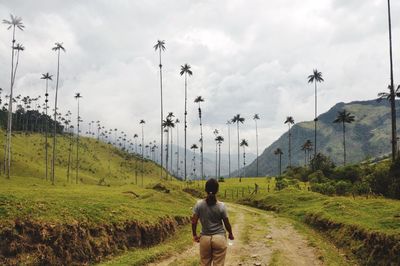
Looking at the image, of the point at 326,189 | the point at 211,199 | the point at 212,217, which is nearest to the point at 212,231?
the point at 212,217

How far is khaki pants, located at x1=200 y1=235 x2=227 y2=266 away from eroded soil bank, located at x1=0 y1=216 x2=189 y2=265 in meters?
7.88

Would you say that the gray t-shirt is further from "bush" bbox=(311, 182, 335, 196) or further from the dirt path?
"bush" bbox=(311, 182, 335, 196)

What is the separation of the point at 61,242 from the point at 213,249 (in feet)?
28.1

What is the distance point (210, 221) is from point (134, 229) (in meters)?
11.7

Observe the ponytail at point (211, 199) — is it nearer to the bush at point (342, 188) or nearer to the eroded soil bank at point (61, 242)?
the eroded soil bank at point (61, 242)

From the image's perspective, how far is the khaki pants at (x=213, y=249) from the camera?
995cm

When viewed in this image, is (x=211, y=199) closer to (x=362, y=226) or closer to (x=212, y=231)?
(x=212, y=231)

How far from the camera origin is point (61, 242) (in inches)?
615

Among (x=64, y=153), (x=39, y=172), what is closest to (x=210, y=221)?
(x=39, y=172)

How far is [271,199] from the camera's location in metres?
52.2

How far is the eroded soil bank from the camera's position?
14.2m

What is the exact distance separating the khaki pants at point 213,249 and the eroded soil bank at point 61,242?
7.88 m

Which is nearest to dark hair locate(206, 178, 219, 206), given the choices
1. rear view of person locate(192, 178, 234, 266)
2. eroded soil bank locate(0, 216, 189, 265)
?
rear view of person locate(192, 178, 234, 266)

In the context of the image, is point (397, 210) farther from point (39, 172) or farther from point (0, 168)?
point (39, 172)
